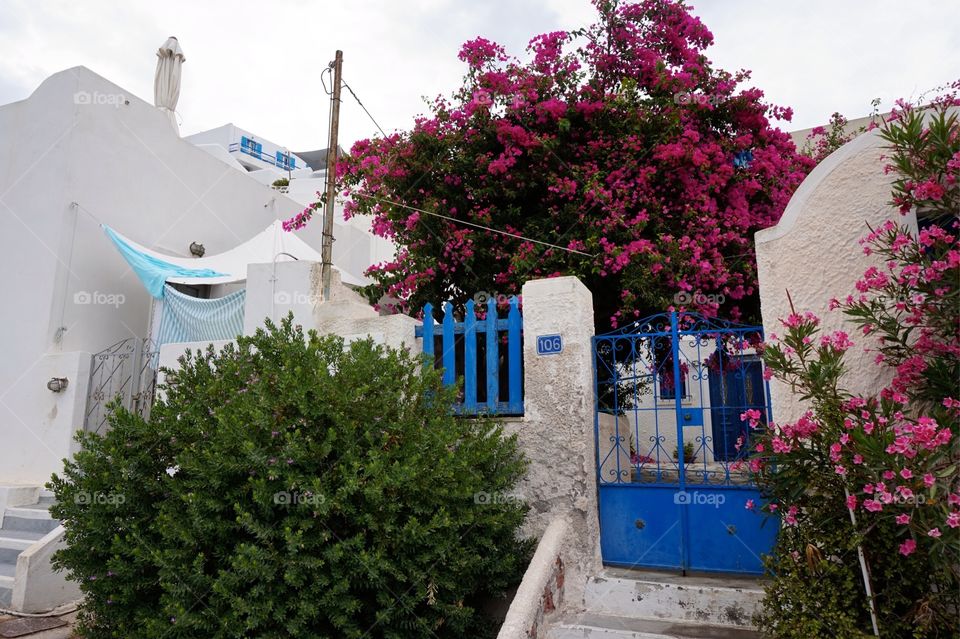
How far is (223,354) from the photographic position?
204 inches

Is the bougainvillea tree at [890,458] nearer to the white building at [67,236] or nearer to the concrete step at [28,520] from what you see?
the concrete step at [28,520]

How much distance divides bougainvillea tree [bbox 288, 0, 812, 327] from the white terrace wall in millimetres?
2118

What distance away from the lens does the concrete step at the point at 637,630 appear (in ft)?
13.7

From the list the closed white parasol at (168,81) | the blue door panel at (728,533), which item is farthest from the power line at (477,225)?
the closed white parasol at (168,81)

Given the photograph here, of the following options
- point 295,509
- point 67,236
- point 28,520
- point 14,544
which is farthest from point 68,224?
point 295,509

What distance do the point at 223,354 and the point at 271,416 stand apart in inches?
49.2

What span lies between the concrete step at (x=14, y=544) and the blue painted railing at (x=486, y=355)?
532 cm

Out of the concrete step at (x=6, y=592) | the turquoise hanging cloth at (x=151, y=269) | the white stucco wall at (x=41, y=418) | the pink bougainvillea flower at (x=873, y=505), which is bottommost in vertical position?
the concrete step at (x=6, y=592)

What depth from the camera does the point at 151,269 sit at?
908 centimetres

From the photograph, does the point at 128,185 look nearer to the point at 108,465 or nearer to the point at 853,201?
the point at 108,465

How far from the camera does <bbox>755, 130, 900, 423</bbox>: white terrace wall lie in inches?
176

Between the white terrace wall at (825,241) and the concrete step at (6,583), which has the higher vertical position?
the white terrace wall at (825,241)

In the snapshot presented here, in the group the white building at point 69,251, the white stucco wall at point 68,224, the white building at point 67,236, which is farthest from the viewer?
the white stucco wall at point 68,224

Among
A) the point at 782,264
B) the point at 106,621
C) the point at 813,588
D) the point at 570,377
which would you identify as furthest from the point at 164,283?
the point at 813,588
